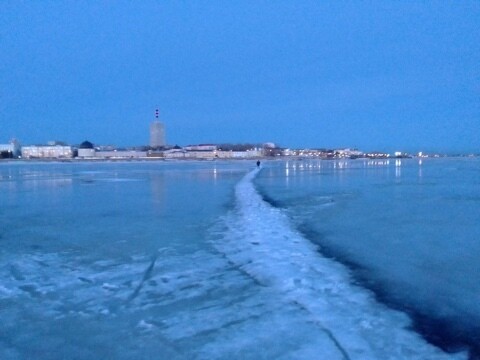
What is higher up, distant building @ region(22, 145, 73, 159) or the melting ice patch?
distant building @ region(22, 145, 73, 159)

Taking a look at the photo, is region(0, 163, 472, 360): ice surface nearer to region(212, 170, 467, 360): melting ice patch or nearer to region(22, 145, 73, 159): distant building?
region(212, 170, 467, 360): melting ice patch

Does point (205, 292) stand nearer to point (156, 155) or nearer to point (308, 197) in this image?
point (308, 197)

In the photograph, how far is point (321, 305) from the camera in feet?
15.8

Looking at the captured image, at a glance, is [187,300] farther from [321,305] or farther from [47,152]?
[47,152]

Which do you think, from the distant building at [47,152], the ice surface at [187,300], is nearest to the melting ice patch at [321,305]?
the ice surface at [187,300]

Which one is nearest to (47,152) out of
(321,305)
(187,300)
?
(187,300)

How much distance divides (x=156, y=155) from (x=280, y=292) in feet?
432

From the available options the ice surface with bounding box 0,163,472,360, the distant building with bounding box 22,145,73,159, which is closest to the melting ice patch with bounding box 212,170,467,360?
the ice surface with bounding box 0,163,472,360

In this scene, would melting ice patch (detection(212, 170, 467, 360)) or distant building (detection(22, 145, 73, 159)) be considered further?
distant building (detection(22, 145, 73, 159))

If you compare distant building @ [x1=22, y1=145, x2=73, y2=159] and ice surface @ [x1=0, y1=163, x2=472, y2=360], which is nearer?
ice surface @ [x1=0, y1=163, x2=472, y2=360]

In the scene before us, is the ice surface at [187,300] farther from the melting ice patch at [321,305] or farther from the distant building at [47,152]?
the distant building at [47,152]

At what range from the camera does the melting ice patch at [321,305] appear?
381 centimetres

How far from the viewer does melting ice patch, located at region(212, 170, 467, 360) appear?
3.81 m

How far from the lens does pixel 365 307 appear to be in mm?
4754
